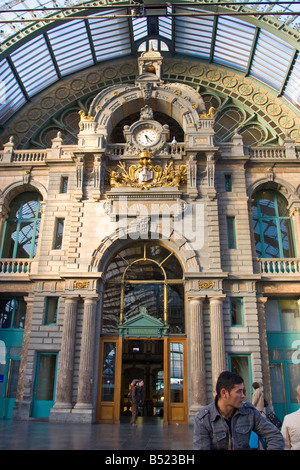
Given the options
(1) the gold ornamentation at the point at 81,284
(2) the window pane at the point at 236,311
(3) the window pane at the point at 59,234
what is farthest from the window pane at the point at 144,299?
(3) the window pane at the point at 59,234

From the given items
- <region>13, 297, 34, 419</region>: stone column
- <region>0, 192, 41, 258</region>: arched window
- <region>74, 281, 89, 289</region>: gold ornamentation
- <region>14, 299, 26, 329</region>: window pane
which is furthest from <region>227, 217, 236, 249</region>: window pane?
<region>14, 299, 26, 329</region>: window pane

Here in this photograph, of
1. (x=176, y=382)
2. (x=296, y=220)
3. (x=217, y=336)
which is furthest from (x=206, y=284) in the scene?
(x=296, y=220)

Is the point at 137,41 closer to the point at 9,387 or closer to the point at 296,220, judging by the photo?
the point at 296,220

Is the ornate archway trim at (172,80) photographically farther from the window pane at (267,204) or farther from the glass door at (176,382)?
the glass door at (176,382)

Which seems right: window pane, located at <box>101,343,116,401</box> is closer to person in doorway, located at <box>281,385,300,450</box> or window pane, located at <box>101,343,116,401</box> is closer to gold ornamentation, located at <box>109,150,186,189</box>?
gold ornamentation, located at <box>109,150,186,189</box>

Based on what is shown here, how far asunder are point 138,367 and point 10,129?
1993 cm

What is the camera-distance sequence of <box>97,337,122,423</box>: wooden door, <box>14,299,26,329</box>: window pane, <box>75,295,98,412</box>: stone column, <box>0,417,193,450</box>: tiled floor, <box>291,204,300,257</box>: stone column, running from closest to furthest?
<box>0,417,193,450</box>: tiled floor < <box>75,295,98,412</box>: stone column < <box>97,337,122,423</box>: wooden door < <box>14,299,26,329</box>: window pane < <box>291,204,300,257</box>: stone column

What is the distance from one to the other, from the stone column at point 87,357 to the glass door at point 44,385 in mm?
1967

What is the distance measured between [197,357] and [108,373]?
4415mm

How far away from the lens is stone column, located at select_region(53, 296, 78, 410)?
17938 millimetres

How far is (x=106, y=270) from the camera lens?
20984mm

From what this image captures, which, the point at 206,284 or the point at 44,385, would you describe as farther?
the point at 206,284

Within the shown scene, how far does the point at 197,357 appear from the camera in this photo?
18266mm

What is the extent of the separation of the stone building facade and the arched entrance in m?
0.06
